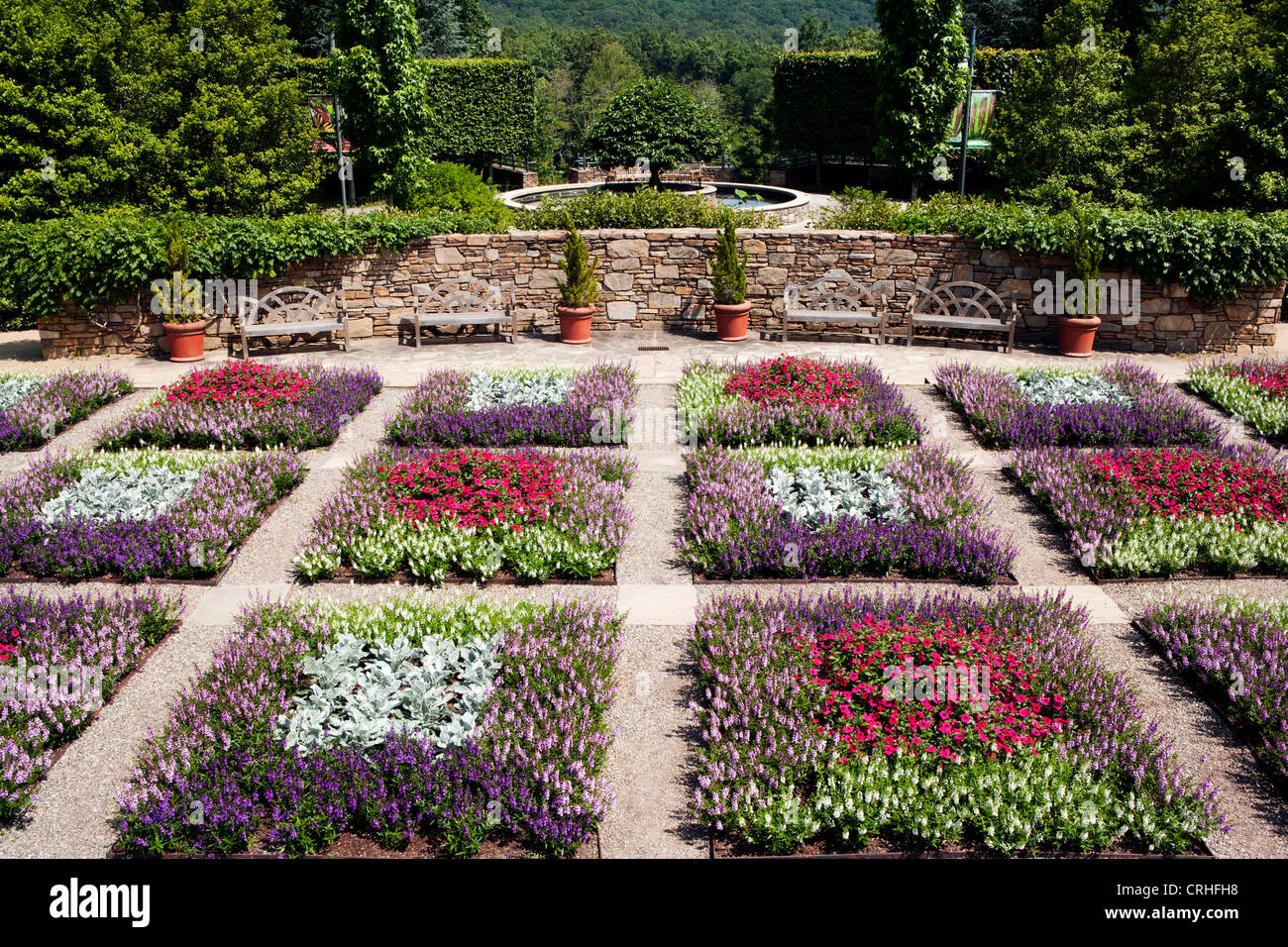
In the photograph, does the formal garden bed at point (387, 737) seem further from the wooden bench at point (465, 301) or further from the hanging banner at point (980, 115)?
the hanging banner at point (980, 115)

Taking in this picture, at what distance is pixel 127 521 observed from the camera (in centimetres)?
760

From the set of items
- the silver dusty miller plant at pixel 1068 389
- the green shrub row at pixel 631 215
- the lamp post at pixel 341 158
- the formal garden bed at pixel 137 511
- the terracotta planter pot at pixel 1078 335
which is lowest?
the formal garden bed at pixel 137 511

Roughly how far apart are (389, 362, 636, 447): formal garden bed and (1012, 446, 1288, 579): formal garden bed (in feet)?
13.2

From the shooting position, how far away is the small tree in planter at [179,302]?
41.7 ft

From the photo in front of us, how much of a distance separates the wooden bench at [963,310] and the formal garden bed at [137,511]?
333 inches

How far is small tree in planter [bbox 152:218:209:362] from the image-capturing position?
1271cm

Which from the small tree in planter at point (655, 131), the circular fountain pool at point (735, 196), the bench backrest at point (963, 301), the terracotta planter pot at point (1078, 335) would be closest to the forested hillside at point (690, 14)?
the circular fountain pool at point (735, 196)

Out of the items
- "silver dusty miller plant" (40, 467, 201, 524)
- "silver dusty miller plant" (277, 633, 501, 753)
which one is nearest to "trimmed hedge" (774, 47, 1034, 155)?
"silver dusty miller plant" (40, 467, 201, 524)

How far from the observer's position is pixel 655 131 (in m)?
22.2

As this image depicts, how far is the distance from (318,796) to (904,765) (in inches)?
111

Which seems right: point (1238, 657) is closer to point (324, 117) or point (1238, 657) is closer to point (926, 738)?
point (926, 738)

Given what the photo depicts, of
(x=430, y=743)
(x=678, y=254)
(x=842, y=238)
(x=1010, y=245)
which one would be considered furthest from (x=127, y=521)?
(x=1010, y=245)

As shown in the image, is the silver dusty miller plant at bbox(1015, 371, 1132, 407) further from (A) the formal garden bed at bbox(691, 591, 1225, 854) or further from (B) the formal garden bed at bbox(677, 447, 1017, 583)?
(A) the formal garden bed at bbox(691, 591, 1225, 854)

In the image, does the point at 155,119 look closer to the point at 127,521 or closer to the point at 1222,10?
the point at 127,521
